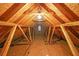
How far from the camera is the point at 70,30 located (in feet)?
11.4

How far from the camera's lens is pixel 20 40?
19.2 ft

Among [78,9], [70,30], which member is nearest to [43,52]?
[70,30]

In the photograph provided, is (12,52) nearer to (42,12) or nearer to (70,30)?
(42,12)

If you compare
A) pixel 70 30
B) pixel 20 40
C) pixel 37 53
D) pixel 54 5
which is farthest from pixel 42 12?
pixel 20 40

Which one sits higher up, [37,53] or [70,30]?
[70,30]

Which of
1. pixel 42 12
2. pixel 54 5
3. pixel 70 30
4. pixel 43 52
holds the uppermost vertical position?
pixel 54 5

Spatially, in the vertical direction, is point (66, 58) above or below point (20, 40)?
above

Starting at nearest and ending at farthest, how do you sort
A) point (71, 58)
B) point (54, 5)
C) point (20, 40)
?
point (71, 58) < point (54, 5) < point (20, 40)

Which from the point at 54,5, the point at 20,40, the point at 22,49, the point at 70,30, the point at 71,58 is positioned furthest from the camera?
the point at 20,40

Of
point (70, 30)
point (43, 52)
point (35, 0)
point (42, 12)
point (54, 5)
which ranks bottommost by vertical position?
point (43, 52)

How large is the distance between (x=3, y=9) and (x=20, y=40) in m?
3.67

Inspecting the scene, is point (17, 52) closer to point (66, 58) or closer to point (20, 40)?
point (20, 40)

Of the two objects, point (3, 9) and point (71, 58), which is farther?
point (3, 9)

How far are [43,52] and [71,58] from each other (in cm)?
374
